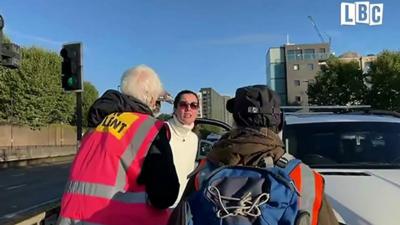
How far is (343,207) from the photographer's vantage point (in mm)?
3406

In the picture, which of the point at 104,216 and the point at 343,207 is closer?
the point at 104,216

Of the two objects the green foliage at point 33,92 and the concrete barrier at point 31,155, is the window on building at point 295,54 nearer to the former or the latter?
the green foliage at point 33,92

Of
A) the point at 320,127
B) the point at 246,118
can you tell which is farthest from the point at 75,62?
the point at 246,118

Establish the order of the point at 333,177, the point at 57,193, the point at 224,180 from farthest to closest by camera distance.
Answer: the point at 57,193 → the point at 333,177 → the point at 224,180

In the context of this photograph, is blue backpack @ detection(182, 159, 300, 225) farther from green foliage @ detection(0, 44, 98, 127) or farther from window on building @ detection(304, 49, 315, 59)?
window on building @ detection(304, 49, 315, 59)

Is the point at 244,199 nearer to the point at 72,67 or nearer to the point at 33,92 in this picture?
the point at 72,67

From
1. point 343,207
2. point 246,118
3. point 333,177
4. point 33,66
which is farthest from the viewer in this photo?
point 33,66

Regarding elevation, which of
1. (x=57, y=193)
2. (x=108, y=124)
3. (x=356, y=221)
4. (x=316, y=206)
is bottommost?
(x=57, y=193)

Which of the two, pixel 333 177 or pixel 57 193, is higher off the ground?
pixel 333 177

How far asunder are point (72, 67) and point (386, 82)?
161 ft

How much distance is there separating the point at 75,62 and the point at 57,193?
956cm

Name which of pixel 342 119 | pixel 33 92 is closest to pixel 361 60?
pixel 33 92

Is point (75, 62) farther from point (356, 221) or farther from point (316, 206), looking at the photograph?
point (316, 206)

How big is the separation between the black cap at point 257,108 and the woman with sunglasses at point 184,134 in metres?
1.90
